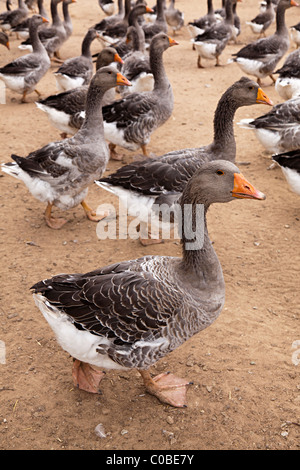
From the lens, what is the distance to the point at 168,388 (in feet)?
13.2

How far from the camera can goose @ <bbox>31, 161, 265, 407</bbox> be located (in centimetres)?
370

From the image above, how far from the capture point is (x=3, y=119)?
10.1 metres

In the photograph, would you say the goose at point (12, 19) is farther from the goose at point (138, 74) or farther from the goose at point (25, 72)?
the goose at point (138, 74)

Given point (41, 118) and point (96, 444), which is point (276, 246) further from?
point (41, 118)

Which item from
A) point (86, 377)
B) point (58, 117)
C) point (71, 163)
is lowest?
point (86, 377)

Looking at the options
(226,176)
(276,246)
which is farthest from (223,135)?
(226,176)

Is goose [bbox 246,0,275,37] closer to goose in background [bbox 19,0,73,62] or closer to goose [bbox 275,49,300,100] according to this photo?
goose in background [bbox 19,0,73,62]

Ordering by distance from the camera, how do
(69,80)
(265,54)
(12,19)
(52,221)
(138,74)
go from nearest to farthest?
(52,221) < (138,74) < (69,80) < (265,54) < (12,19)

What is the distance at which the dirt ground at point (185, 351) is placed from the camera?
3.72 m

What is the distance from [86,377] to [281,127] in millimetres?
5177

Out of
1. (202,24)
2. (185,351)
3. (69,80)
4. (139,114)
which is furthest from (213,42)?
(185,351)

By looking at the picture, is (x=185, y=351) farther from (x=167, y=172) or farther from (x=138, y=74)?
(x=138, y=74)

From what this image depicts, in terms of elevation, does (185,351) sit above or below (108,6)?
above

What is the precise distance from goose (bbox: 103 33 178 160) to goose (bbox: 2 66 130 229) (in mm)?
1190
